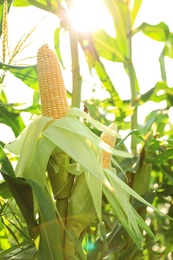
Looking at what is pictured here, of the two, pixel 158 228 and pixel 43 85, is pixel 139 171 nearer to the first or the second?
pixel 158 228

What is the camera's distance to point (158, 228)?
6.13 feet

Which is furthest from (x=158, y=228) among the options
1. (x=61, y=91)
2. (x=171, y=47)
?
(x=61, y=91)

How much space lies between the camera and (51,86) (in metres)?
1.17

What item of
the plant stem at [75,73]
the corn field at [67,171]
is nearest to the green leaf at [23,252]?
the corn field at [67,171]

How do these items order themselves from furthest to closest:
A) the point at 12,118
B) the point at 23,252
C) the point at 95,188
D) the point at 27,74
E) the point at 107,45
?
the point at 107,45 → the point at 27,74 → the point at 12,118 → the point at 23,252 → the point at 95,188

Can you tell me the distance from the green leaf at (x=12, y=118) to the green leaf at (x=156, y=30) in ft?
2.38

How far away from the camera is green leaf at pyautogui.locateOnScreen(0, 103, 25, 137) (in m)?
1.47

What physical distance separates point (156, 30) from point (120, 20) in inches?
11.6

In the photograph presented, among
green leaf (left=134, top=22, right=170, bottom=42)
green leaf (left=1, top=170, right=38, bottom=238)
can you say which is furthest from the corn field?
green leaf (left=134, top=22, right=170, bottom=42)

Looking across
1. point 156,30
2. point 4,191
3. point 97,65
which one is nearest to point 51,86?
point 4,191

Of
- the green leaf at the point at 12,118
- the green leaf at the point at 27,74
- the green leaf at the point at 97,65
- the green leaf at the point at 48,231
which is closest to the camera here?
the green leaf at the point at 48,231

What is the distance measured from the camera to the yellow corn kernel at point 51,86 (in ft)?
3.76

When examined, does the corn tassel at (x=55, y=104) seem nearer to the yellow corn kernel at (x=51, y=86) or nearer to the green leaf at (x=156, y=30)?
the yellow corn kernel at (x=51, y=86)

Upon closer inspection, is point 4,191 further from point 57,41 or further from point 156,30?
point 156,30
